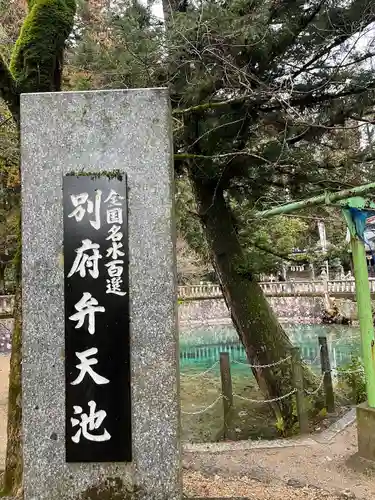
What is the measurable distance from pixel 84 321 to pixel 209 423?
6367 millimetres

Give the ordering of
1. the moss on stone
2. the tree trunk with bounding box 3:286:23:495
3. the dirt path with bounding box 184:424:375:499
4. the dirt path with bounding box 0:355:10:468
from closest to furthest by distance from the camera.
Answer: the moss on stone, the tree trunk with bounding box 3:286:23:495, the dirt path with bounding box 184:424:375:499, the dirt path with bounding box 0:355:10:468

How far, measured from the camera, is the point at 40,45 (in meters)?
3.86

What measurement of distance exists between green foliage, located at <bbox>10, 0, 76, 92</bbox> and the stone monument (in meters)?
1.50

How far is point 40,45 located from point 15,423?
3122mm

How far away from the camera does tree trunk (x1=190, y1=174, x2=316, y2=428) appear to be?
22.7 ft

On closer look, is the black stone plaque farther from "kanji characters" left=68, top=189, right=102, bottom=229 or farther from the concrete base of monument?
the concrete base of monument

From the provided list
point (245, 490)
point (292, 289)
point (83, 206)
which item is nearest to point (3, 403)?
point (245, 490)

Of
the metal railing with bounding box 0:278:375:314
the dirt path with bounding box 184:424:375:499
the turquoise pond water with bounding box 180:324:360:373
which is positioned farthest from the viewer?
the metal railing with bounding box 0:278:375:314

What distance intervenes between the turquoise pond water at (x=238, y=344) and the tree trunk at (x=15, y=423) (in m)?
10.0

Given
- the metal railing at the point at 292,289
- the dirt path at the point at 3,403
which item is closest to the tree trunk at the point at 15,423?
the dirt path at the point at 3,403

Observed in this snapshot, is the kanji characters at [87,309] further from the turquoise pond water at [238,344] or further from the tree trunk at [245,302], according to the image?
the turquoise pond water at [238,344]

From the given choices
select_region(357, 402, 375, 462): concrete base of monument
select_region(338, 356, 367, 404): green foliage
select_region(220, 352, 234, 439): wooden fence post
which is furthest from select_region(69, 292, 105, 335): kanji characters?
select_region(338, 356, 367, 404): green foliage

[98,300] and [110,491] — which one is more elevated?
[98,300]

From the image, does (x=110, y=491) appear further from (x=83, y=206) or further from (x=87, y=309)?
(x=83, y=206)
